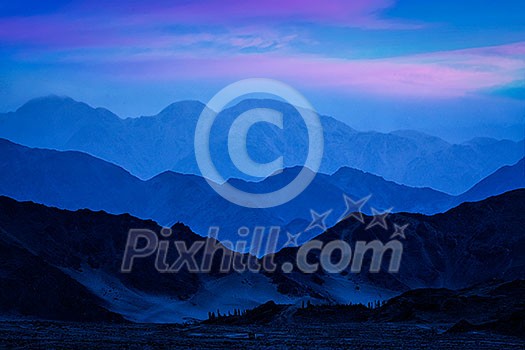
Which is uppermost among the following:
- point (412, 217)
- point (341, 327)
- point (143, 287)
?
point (412, 217)

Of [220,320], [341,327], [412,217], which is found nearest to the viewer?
[341,327]

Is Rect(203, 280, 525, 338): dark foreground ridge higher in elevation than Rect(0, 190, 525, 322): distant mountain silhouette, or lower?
lower

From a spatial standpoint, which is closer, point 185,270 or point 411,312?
point 411,312

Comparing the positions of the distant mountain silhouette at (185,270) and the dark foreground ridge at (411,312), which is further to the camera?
the distant mountain silhouette at (185,270)

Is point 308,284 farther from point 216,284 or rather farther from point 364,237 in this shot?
point 364,237

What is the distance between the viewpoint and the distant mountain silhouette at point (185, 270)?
110 metres

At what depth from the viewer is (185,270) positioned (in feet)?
481

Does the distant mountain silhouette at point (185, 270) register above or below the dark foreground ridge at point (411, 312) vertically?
above

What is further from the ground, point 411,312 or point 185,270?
point 185,270

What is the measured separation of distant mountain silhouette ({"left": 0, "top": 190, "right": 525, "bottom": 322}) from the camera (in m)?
110

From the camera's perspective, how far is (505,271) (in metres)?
158

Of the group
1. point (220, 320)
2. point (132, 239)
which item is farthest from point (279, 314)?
point (132, 239)

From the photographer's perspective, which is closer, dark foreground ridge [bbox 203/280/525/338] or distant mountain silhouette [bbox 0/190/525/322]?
dark foreground ridge [bbox 203/280/525/338]

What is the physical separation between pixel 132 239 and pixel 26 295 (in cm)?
4631
